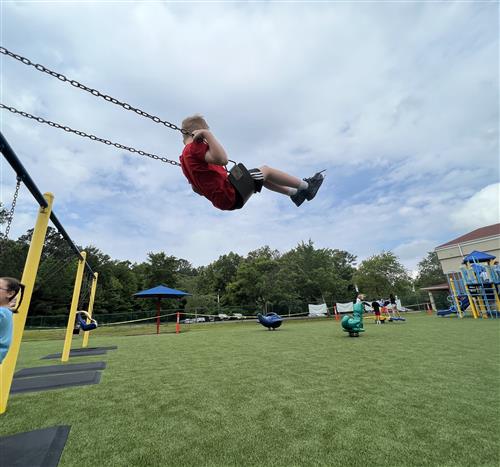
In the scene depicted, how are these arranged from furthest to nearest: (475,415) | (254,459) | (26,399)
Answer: (26,399), (475,415), (254,459)

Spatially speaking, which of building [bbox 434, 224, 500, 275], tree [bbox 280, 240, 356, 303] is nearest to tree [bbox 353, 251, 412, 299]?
tree [bbox 280, 240, 356, 303]

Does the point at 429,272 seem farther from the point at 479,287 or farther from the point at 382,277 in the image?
the point at 479,287

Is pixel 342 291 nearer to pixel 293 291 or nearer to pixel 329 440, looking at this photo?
pixel 293 291

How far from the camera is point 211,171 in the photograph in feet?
8.84

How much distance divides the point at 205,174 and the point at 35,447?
8.13ft

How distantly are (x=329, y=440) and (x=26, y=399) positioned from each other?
335cm

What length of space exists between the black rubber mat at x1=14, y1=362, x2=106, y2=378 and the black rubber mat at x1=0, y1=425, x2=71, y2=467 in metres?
2.80

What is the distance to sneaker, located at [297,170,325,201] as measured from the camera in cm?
337

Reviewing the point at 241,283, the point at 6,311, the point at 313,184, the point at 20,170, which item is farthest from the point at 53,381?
the point at 241,283

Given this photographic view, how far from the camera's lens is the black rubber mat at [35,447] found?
1.94m

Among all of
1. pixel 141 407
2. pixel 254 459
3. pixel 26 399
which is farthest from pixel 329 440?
pixel 26 399

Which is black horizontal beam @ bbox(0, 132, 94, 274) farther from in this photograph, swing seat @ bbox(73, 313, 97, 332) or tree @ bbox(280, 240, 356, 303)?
tree @ bbox(280, 240, 356, 303)

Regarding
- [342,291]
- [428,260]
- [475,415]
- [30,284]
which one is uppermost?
[428,260]

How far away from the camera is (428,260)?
6581 cm
